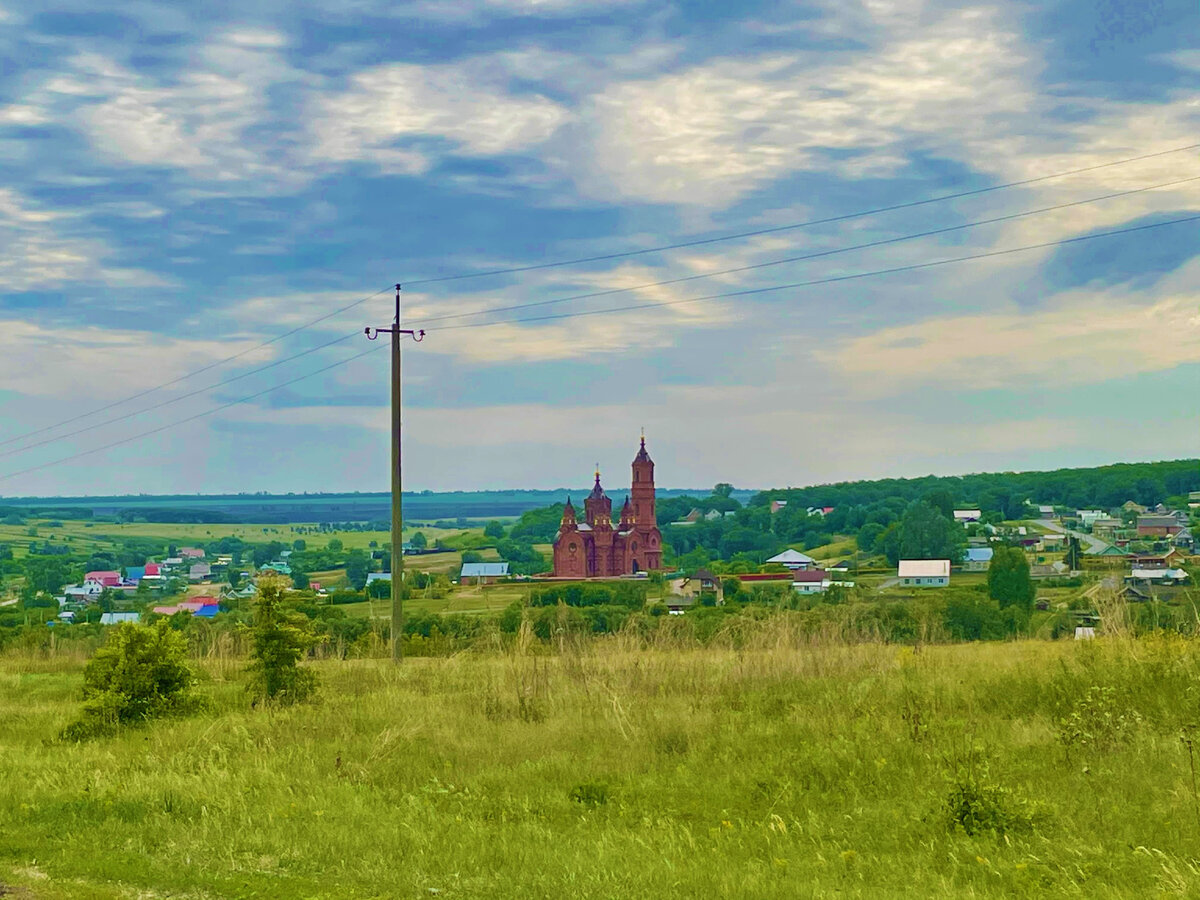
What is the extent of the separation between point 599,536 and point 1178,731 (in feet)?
393

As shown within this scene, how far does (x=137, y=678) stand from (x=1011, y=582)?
36.2 meters

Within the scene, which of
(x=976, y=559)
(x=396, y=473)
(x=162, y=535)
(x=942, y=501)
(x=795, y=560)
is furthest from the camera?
(x=162, y=535)

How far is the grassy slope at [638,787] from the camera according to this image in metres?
7.78

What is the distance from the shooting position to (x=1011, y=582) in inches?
1725

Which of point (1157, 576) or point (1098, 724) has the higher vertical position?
point (1157, 576)

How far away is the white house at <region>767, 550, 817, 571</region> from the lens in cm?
7581

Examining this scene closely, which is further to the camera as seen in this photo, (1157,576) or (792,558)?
(792,558)

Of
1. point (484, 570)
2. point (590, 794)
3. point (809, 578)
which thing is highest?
point (590, 794)

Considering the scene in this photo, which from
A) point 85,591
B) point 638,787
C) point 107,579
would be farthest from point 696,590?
point 107,579

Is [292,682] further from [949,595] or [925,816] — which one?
[949,595]

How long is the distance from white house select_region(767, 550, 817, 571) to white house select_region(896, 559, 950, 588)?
12.3 meters

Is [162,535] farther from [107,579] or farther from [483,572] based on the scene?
[483,572]

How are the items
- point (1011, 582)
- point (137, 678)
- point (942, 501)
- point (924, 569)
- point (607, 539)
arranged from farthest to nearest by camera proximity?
1. point (607, 539)
2. point (942, 501)
3. point (924, 569)
4. point (1011, 582)
5. point (137, 678)

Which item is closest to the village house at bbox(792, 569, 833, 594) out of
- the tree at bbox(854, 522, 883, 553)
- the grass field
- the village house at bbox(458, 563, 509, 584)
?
the tree at bbox(854, 522, 883, 553)
